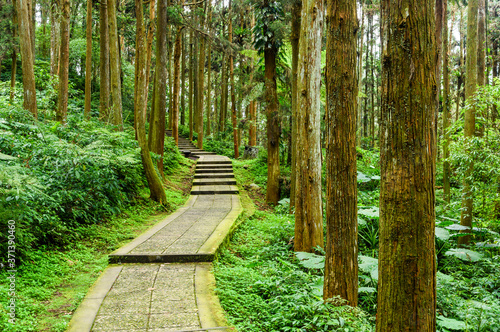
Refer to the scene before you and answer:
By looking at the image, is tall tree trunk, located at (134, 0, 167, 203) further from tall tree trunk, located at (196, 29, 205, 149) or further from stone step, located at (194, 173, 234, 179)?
tall tree trunk, located at (196, 29, 205, 149)

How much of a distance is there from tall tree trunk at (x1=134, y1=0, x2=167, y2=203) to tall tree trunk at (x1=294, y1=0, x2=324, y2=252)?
4.57 meters

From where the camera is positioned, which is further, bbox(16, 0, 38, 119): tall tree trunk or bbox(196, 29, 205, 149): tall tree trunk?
bbox(196, 29, 205, 149): tall tree trunk

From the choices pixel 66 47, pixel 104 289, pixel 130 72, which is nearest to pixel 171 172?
pixel 66 47

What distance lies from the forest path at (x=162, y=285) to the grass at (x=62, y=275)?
0.23 m

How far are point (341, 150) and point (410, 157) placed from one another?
1.83 meters

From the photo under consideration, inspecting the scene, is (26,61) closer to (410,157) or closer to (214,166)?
(214,166)

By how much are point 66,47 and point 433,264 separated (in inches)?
521

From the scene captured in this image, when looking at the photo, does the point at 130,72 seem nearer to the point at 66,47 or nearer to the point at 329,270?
the point at 66,47

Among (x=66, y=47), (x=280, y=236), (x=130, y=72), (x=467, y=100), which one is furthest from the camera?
(x=130, y=72)

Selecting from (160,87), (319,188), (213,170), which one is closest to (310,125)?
(319,188)

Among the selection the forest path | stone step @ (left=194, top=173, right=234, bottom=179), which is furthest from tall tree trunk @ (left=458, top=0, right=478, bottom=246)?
stone step @ (left=194, top=173, right=234, bottom=179)

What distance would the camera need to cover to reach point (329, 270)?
4012mm

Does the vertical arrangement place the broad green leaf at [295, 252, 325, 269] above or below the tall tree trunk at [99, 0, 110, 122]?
below

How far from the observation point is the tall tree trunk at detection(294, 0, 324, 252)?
20.4 feet
